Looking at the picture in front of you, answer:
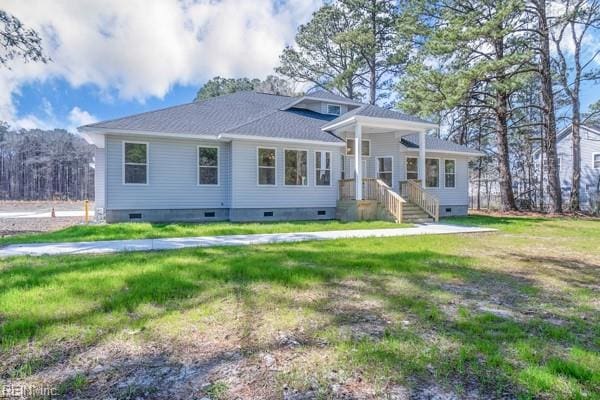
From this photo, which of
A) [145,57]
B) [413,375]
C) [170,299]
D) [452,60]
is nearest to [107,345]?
[170,299]

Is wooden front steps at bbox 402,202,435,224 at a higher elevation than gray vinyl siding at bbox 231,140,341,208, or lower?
lower

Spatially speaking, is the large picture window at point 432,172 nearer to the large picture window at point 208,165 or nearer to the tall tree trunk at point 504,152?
the tall tree trunk at point 504,152

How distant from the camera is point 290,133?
13430 mm

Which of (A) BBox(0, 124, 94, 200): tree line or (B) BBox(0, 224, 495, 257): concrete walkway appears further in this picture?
(A) BBox(0, 124, 94, 200): tree line

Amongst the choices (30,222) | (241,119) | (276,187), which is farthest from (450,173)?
(30,222)

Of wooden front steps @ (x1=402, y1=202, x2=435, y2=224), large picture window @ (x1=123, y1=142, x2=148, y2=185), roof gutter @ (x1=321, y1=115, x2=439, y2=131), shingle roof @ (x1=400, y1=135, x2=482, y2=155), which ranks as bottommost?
wooden front steps @ (x1=402, y1=202, x2=435, y2=224)

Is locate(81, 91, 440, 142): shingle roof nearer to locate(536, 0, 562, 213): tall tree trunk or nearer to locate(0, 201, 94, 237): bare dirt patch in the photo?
locate(0, 201, 94, 237): bare dirt patch

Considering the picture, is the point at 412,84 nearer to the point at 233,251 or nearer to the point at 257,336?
the point at 233,251

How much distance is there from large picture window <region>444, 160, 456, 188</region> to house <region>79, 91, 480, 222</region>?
5.89 ft

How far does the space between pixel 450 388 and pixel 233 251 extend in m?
5.12

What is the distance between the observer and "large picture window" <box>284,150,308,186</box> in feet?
44.7

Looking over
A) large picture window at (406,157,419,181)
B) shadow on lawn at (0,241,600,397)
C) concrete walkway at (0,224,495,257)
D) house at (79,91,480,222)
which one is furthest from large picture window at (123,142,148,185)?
large picture window at (406,157,419,181)

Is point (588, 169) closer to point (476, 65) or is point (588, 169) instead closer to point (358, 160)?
point (476, 65)

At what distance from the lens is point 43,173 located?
130 feet
